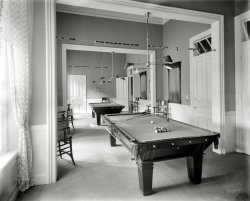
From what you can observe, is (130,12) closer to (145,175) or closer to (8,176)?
(145,175)

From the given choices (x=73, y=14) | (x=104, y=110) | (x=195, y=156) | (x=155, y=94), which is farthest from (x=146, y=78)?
(x=195, y=156)

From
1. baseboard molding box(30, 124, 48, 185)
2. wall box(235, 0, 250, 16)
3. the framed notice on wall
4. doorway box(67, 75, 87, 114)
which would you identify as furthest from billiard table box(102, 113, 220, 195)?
doorway box(67, 75, 87, 114)

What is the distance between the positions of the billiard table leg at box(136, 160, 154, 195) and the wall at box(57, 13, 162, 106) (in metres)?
4.27

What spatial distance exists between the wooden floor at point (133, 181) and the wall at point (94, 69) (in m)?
7.91

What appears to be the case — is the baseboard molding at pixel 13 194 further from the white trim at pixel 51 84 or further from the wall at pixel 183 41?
the wall at pixel 183 41

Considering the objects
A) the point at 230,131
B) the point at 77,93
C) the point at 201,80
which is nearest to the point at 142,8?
the point at 201,80

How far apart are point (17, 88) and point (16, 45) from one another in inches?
23.0

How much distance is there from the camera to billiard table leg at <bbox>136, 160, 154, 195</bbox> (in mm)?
2533

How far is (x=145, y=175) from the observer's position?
2545mm

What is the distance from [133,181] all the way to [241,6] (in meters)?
4.33

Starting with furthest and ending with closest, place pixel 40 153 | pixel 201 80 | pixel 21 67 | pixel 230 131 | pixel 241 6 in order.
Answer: pixel 201 80, pixel 230 131, pixel 241 6, pixel 40 153, pixel 21 67

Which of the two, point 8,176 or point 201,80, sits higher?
point 201,80

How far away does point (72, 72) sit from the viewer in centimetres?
1143

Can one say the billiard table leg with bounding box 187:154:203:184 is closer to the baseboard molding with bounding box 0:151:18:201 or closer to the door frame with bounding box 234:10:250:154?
the door frame with bounding box 234:10:250:154
